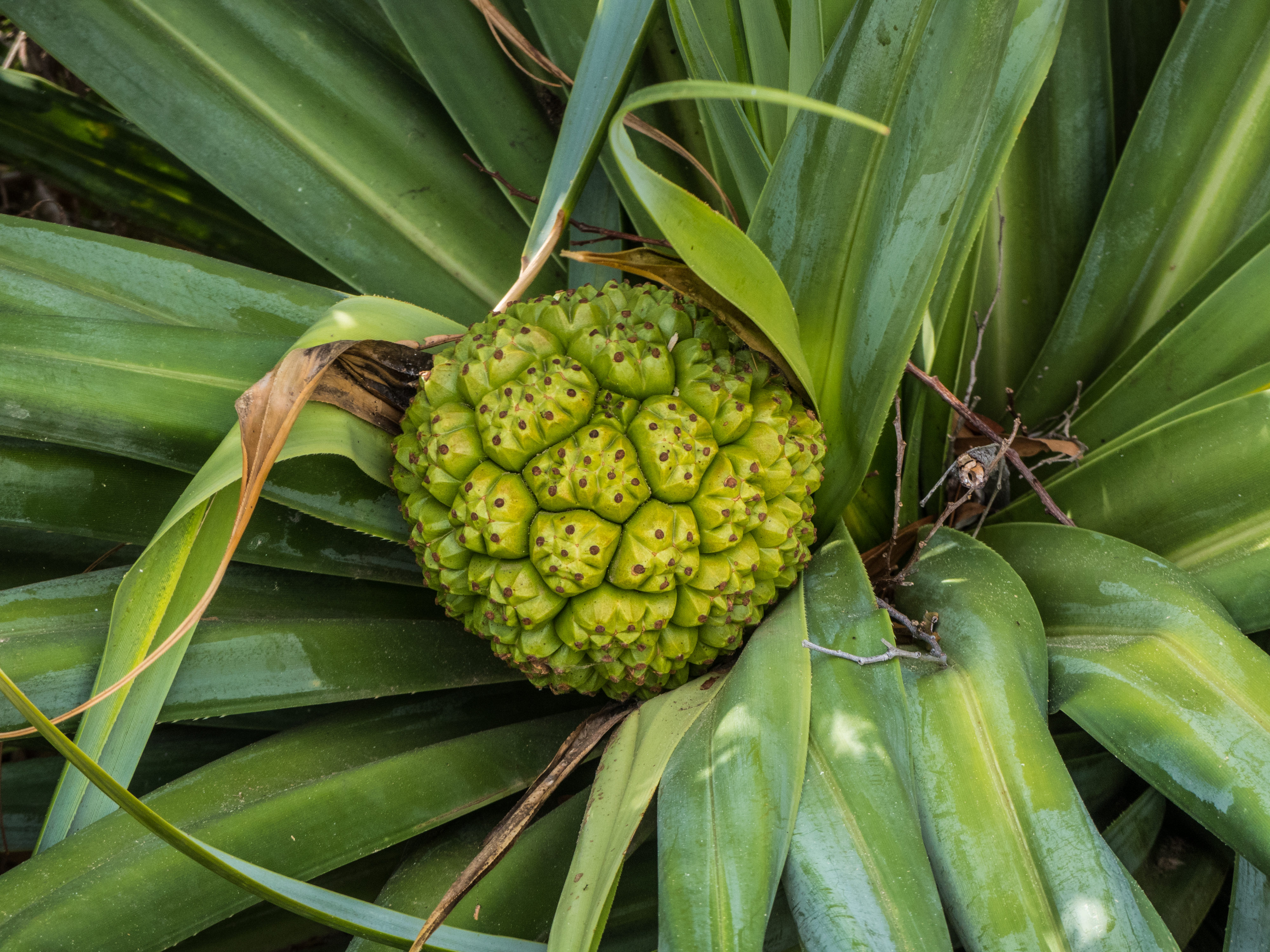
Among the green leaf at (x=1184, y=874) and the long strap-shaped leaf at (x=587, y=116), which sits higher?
the long strap-shaped leaf at (x=587, y=116)

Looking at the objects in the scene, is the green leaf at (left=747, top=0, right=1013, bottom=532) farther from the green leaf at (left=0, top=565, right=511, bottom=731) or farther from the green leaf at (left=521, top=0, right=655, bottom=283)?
the green leaf at (left=0, top=565, right=511, bottom=731)

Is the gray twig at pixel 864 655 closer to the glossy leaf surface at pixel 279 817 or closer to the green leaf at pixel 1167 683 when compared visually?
the green leaf at pixel 1167 683

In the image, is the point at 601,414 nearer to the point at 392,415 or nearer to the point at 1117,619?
the point at 392,415

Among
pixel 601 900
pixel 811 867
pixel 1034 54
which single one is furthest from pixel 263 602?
pixel 1034 54

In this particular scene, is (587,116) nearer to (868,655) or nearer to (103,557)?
(868,655)

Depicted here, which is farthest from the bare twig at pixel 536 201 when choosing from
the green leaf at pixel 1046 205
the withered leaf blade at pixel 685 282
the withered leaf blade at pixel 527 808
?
the withered leaf blade at pixel 527 808

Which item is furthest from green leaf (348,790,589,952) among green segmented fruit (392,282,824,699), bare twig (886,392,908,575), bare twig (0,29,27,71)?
bare twig (0,29,27,71)
